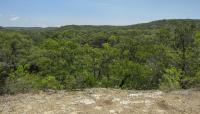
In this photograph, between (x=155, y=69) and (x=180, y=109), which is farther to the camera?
(x=155, y=69)

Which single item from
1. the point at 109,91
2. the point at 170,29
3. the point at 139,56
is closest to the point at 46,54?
the point at 139,56

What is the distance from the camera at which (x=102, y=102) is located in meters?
8.85

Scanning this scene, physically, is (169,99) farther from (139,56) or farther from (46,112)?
(139,56)

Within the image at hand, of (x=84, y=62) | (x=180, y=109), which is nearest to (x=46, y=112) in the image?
(x=180, y=109)

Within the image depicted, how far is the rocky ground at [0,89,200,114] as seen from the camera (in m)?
8.23

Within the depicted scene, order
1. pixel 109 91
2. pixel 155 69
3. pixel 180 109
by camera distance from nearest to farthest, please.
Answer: pixel 180 109
pixel 109 91
pixel 155 69

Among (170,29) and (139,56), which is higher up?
(170,29)

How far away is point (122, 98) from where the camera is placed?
929 centimetres

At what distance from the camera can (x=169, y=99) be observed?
9383 millimetres

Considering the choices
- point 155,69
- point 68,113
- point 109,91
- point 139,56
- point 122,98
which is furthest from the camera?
point 139,56

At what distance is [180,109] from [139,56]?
2250 cm

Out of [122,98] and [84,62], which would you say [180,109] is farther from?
[84,62]

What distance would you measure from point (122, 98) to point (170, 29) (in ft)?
76.5

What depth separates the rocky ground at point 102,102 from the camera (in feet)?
27.0
